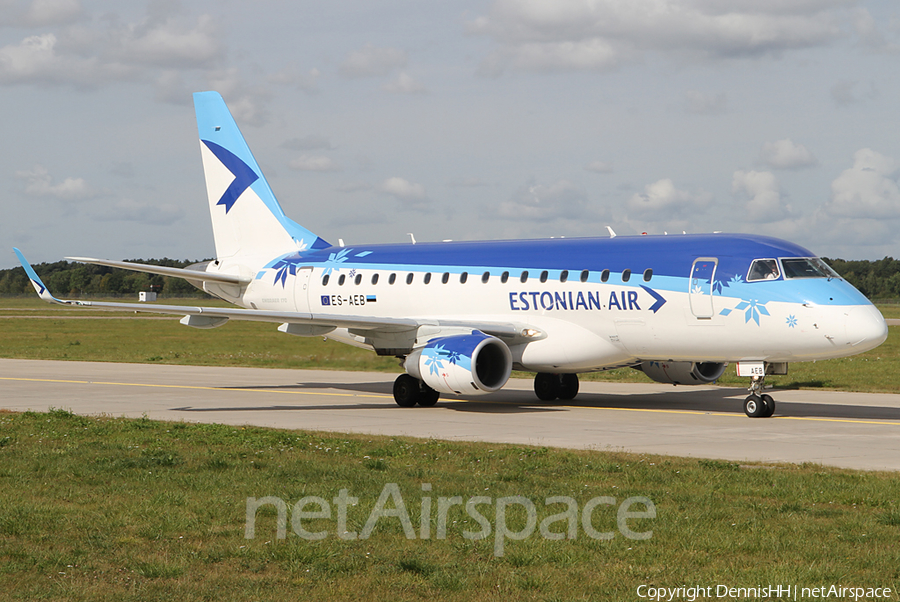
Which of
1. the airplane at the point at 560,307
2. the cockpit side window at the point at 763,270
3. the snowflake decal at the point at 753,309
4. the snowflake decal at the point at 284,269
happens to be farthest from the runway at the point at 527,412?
the snowflake decal at the point at 284,269

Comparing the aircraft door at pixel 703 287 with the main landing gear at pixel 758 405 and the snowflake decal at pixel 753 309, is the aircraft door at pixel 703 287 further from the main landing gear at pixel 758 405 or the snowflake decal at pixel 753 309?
the main landing gear at pixel 758 405

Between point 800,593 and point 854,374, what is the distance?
83.4 ft

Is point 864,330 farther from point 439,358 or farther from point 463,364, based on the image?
point 439,358

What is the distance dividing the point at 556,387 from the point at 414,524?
15631 millimetres

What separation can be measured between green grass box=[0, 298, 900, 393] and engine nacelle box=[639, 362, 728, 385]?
17.6 feet

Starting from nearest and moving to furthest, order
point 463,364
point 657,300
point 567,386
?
point 657,300, point 463,364, point 567,386

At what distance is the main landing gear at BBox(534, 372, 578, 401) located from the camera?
81.4 feet

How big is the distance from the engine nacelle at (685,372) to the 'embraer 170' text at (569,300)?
2939mm

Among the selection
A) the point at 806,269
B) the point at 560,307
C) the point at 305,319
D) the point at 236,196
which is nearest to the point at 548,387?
the point at 560,307

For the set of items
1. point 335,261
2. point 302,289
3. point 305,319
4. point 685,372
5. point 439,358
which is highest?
point 335,261

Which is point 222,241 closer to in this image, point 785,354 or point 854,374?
point 785,354

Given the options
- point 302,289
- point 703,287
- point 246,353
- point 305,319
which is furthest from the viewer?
point 246,353

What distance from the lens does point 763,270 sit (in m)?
19.5

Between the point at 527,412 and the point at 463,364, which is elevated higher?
the point at 463,364
